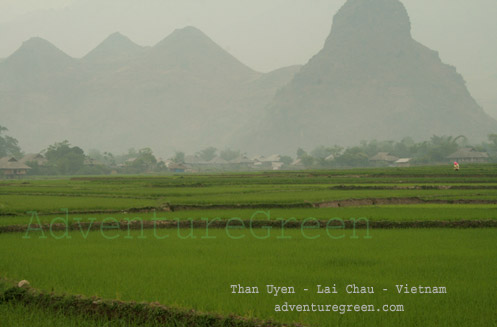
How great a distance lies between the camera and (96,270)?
7.85m

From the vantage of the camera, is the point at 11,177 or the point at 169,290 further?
the point at 11,177

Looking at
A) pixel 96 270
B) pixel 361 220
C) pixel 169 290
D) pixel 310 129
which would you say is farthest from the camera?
pixel 310 129

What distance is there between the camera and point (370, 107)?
182875 millimetres

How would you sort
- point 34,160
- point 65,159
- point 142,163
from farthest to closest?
point 142,163
point 65,159
point 34,160

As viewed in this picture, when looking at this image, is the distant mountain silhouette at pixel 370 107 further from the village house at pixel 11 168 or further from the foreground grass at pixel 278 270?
the foreground grass at pixel 278 270

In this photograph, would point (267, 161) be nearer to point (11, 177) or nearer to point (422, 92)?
point (11, 177)

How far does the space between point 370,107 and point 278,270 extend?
182927mm

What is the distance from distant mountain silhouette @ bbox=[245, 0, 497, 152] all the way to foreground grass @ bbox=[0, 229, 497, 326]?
164846 mm

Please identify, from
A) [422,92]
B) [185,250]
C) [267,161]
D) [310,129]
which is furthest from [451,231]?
[422,92]

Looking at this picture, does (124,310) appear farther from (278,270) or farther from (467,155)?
(467,155)

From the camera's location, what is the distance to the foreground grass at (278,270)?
5707mm

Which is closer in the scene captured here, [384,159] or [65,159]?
[65,159]

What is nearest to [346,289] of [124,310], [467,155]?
[124,310]

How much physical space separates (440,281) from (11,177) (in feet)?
218
